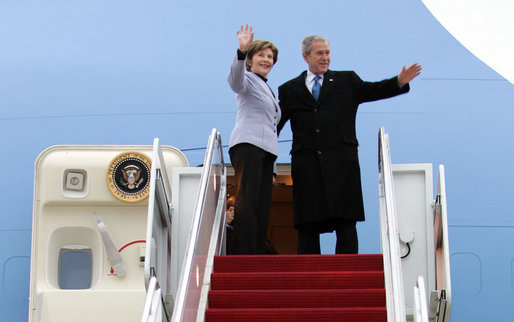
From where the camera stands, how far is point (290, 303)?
548 centimetres

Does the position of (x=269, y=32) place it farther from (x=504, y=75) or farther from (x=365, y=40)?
(x=504, y=75)

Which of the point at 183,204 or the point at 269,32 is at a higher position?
the point at 269,32

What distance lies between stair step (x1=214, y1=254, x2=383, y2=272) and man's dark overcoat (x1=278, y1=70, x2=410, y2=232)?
36 centimetres

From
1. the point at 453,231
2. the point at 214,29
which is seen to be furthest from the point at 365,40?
the point at 453,231

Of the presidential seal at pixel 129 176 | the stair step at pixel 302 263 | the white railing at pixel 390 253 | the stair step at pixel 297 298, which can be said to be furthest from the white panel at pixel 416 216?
the presidential seal at pixel 129 176

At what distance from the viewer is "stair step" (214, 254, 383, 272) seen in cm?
Answer: 580

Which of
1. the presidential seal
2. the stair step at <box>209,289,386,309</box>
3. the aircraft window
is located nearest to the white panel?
the stair step at <box>209,289,386,309</box>

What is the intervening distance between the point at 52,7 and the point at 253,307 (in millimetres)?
4562

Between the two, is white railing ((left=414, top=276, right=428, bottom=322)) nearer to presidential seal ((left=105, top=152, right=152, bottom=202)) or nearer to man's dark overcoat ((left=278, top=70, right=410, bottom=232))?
man's dark overcoat ((left=278, top=70, right=410, bottom=232))

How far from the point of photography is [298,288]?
224 inches

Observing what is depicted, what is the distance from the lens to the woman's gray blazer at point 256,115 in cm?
607

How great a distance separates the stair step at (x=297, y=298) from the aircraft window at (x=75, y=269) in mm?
2214

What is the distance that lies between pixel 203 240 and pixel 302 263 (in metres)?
0.67

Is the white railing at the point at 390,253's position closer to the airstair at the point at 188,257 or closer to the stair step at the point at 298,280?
the airstair at the point at 188,257
